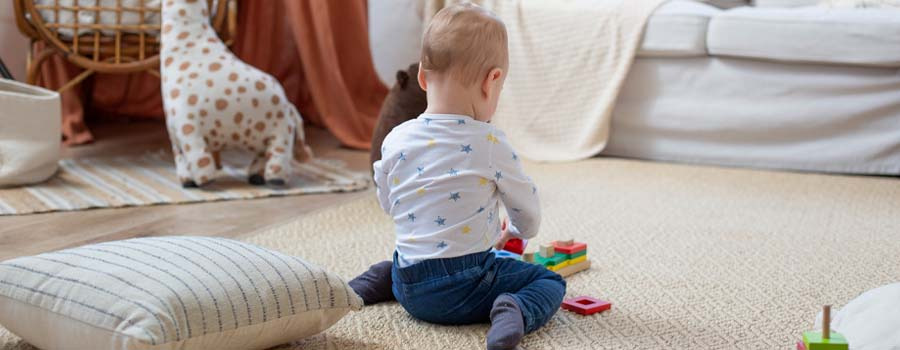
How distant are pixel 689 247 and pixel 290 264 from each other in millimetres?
835

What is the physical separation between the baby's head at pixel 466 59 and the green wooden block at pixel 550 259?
0.34 metres

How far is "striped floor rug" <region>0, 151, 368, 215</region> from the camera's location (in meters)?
2.10

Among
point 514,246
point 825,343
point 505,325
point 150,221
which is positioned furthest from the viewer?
point 150,221

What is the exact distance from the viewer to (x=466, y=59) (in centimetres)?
125

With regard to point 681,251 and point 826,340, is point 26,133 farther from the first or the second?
point 826,340

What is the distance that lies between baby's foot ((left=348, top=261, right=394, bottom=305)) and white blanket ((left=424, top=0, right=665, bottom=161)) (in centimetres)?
137

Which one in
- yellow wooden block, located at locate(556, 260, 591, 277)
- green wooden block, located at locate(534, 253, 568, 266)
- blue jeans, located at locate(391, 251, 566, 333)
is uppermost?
blue jeans, located at locate(391, 251, 566, 333)

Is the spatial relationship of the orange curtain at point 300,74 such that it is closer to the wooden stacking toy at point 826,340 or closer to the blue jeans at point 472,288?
the blue jeans at point 472,288

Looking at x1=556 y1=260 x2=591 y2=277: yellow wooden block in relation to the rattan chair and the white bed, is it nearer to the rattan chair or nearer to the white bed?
the white bed

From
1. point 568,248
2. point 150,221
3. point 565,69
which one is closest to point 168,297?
point 568,248

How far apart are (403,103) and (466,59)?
2.54 ft

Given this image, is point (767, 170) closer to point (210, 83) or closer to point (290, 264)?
point (210, 83)

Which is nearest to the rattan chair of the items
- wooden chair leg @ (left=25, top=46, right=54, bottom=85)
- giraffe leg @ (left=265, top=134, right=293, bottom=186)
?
wooden chair leg @ (left=25, top=46, right=54, bottom=85)

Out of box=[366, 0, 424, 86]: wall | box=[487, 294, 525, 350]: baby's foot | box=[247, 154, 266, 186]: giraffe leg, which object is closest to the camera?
box=[487, 294, 525, 350]: baby's foot
